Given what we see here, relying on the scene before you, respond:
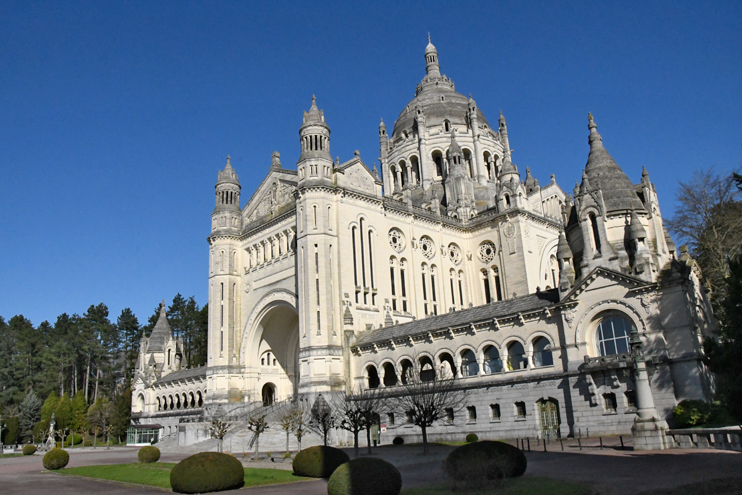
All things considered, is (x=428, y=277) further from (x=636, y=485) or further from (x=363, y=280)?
(x=636, y=485)

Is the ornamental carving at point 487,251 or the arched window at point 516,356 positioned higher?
the ornamental carving at point 487,251

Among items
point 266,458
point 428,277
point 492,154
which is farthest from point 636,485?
point 492,154

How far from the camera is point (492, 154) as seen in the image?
247 feet

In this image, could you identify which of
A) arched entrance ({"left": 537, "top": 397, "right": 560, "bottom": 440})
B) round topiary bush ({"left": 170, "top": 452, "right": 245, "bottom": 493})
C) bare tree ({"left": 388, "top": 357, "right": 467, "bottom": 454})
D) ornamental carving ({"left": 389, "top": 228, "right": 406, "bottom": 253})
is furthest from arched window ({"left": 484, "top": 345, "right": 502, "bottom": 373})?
round topiary bush ({"left": 170, "top": 452, "right": 245, "bottom": 493})

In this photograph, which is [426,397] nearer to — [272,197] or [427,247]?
[427,247]

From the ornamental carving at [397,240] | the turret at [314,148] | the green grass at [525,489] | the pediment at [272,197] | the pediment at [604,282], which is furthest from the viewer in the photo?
the pediment at [272,197]

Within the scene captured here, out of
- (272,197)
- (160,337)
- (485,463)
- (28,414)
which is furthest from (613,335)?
(28,414)

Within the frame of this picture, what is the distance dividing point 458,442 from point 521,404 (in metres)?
4.54

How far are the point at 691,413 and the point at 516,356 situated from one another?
11.5 m

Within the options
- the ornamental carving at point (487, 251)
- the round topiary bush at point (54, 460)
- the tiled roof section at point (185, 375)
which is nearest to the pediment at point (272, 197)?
the tiled roof section at point (185, 375)

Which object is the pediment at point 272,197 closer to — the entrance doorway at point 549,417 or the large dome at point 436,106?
the large dome at point 436,106

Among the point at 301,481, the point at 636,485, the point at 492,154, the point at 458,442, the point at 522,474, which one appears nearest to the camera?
the point at 636,485

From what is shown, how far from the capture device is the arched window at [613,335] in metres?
33.4

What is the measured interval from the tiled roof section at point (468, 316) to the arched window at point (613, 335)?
3.47m
